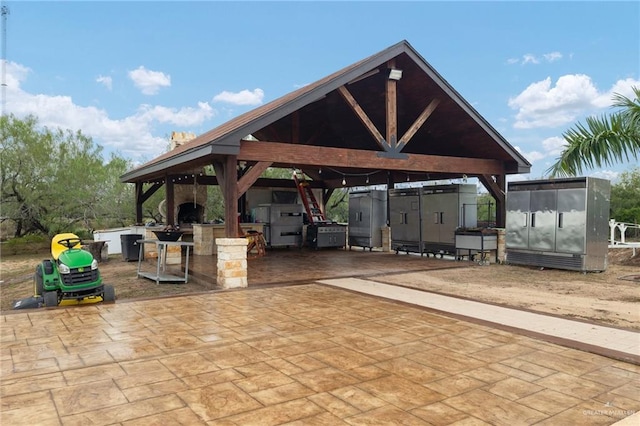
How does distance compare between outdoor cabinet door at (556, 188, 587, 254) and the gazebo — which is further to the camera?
outdoor cabinet door at (556, 188, 587, 254)

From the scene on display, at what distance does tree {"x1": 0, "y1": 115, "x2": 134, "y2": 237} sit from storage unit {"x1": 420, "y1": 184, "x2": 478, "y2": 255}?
13891 mm

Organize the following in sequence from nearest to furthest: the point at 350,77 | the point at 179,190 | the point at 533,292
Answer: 1. the point at 533,292
2. the point at 350,77
3. the point at 179,190

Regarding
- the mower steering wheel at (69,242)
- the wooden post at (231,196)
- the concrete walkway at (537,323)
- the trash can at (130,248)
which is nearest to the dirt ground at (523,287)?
the concrete walkway at (537,323)

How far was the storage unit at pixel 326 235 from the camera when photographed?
1449 centimetres

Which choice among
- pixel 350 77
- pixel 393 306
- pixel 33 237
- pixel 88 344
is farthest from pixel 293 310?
pixel 33 237

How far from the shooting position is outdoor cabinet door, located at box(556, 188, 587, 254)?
901 cm

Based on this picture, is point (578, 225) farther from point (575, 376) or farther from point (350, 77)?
point (575, 376)

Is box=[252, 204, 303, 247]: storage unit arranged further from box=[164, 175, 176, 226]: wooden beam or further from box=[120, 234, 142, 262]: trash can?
box=[120, 234, 142, 262]: trash can

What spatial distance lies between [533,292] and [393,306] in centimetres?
282

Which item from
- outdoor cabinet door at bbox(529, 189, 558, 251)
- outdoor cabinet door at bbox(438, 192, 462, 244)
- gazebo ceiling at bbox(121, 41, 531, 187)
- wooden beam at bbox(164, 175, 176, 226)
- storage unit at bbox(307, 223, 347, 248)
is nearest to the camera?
gazebo ceiling at bbox(121, 41, 531, 187)

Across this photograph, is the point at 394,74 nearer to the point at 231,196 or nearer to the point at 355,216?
the point at 231,196

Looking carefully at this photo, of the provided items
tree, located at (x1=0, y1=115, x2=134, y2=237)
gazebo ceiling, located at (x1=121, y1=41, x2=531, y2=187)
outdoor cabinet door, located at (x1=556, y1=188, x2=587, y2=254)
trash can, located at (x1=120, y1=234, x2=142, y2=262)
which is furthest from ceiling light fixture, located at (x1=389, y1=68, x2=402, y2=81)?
tree, located at (x1=0, y1=115, x2=134, y2=237)

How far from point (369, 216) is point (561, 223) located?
19.3ft

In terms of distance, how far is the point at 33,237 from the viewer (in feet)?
57.3
